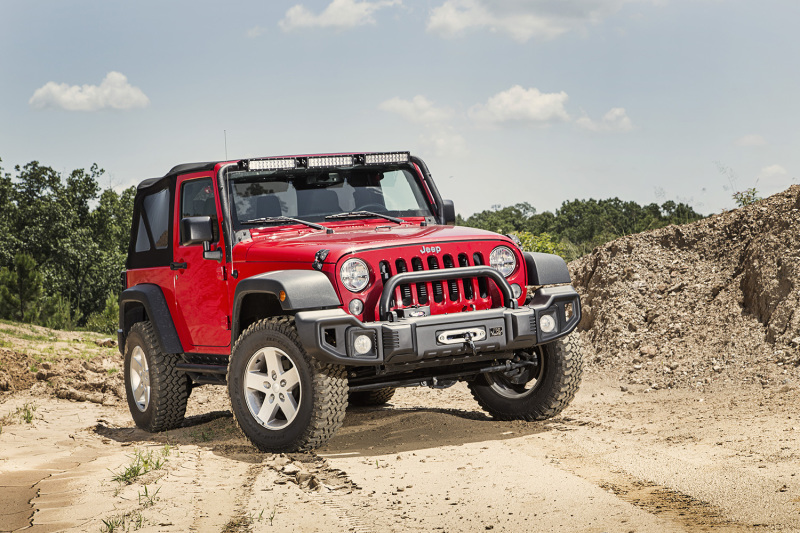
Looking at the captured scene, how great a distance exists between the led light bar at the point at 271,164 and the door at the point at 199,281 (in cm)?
39

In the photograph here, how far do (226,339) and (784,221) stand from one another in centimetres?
815

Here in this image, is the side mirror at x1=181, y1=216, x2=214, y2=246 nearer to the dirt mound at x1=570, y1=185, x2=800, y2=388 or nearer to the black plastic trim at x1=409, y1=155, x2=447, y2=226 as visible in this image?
the black plastic trim at x1=409, y1=155, x2=447, y2=226

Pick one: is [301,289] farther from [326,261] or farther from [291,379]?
[291,379]

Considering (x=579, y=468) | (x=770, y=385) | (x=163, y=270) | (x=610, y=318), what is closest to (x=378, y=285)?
(x=579, y=468)

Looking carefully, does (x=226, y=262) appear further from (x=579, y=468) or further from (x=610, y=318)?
(x=610, y=318)

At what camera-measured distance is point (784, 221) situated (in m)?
12.2

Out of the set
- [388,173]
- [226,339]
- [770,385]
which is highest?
[388,173]

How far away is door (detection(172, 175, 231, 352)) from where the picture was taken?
7629 millimetres

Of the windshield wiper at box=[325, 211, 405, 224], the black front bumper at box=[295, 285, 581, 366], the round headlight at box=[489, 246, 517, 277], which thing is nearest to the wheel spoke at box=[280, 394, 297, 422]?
the black front bumper at box=[295, 285, 581, 366]

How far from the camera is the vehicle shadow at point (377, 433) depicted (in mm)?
7234

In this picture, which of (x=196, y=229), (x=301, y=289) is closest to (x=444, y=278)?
(x=301, y=289)

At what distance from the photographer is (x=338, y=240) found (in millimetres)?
6871

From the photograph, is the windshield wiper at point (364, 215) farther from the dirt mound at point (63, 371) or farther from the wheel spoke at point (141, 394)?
the dirt mound at point (63, 371)

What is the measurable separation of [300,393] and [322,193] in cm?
208
